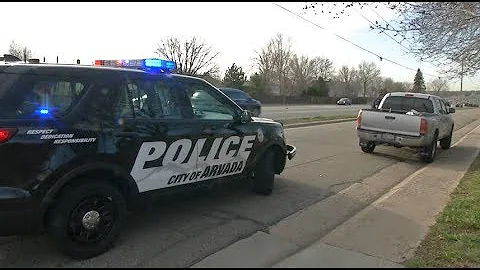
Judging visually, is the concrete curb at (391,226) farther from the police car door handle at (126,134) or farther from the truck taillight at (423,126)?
the truck taillight at (423,126)

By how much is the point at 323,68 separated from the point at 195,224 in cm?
10828

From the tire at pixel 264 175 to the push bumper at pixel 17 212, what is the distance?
3.37m

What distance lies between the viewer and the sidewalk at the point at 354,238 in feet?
13.0

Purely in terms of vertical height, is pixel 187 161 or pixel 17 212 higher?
pixel 187 161

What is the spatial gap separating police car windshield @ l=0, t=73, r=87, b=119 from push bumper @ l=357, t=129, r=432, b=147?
28.1 feet

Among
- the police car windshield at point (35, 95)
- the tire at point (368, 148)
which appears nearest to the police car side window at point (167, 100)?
the police car windshield at point (35, 95)

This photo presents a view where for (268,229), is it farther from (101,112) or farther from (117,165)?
(101,112)

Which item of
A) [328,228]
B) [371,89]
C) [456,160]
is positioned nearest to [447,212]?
[328,228]

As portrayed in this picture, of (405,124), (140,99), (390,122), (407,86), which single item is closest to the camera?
(140,99)

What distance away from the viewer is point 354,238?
181 inches

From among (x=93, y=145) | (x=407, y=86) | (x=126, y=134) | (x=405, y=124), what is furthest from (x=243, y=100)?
(x=407, y=86)

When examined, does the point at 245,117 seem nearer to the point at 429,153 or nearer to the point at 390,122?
the point at 390,122

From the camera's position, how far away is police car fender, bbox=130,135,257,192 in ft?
14.5

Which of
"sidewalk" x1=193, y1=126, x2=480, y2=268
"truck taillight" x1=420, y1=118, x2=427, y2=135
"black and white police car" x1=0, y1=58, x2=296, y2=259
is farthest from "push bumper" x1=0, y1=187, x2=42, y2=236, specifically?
"truck taillight" x1=420, y1=118, x2=427, y2=135
